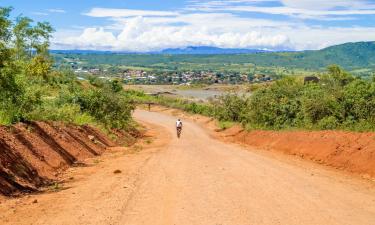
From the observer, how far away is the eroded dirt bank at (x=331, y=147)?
848 inches

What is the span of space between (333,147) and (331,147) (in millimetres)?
193

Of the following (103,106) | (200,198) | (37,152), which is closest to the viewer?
(200,198)

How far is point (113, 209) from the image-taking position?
1249 cm

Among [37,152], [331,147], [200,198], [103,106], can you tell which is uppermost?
[200,198]

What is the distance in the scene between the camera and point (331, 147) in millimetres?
25000

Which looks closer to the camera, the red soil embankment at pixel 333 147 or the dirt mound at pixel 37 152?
the dirt mound at pixel 37 152

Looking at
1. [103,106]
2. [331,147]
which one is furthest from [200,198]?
[103,106]

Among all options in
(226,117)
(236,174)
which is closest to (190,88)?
(226,117)

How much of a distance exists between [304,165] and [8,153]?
13.0 m

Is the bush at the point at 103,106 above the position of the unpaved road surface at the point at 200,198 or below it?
below

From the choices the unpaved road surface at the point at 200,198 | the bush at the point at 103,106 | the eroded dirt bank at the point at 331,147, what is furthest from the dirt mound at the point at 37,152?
the eroded dirt bank at the point at 331,147

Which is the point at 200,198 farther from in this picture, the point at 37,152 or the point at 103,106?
the point at 103,106

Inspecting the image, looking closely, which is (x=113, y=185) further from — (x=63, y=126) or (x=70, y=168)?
(x=63, y=126)

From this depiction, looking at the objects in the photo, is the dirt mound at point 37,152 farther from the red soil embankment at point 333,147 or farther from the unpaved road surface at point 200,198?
the red soil embankment at point 333,147
